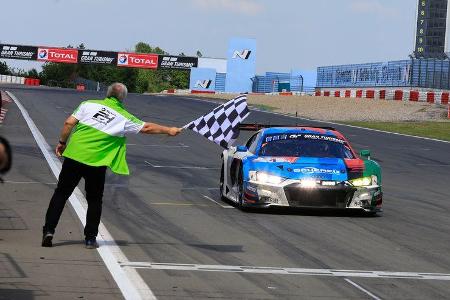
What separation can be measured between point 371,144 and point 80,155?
22133 mm

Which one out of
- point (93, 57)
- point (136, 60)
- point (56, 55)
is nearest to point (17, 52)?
point (56, 55)

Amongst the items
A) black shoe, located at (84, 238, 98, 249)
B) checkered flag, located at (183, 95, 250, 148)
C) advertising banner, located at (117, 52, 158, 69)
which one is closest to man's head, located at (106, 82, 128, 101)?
black shoe, located at (84, 238, 98, 249)

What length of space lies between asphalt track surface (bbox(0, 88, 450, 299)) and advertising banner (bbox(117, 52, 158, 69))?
84532mm

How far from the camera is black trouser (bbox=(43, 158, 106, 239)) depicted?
9.40 metres

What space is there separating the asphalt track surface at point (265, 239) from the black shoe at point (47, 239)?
2.42 feet

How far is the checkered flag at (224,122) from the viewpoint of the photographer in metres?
12.1

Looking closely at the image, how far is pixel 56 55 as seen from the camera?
10219 cm

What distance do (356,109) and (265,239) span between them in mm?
40459

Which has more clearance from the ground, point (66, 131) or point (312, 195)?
point (66, 131)

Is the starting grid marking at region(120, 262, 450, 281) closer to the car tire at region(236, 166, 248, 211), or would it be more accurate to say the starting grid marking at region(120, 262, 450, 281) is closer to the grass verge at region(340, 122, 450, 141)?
the car tire at region(236, 166, 248, 211)

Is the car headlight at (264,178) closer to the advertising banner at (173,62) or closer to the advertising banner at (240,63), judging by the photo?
the advertising banner at (240,63)

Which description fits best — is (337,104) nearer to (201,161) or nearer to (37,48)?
(201,161)

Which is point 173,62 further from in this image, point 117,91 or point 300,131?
point 117,91

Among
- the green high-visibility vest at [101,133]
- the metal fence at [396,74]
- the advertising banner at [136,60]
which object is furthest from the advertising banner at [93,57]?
the green high-visibility vest at [101,133]
